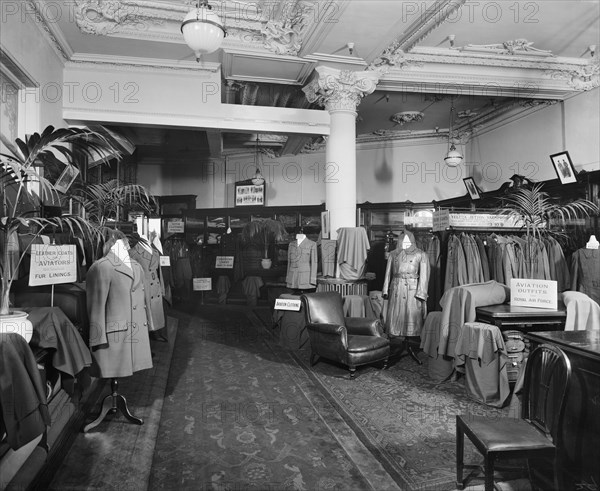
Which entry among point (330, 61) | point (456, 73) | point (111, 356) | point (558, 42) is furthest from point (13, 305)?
point (558, 42)

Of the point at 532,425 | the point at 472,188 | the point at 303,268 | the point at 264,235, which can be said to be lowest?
the point at 532,425

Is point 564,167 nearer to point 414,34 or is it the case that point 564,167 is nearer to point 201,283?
point 414,34

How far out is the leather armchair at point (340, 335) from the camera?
4.77m

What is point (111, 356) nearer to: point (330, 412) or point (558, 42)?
point (330, 412)

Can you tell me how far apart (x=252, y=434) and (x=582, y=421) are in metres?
2.16

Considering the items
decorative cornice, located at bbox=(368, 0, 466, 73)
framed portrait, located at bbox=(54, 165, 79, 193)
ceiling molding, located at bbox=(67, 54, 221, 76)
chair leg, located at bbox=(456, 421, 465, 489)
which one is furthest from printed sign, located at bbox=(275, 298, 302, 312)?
decorative cornice, located at bbox=(368, 0, 466, 73)

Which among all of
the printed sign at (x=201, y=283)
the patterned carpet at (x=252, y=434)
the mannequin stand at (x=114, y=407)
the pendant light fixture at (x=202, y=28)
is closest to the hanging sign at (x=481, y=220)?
the patterned carpet at (x=252, y=434)

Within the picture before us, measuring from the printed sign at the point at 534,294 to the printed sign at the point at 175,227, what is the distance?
846 centimetres

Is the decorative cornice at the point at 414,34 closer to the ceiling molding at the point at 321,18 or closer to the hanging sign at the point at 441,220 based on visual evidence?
the ceiling molding at the point at 321,18

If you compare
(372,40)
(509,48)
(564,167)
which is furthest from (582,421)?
(564,167)

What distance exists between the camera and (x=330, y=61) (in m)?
6.18

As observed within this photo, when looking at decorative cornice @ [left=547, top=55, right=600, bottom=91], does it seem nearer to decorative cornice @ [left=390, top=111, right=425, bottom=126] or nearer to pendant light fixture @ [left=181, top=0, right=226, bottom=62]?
decorative cornice @ [left=390, top=111, right=425, bottom=126]

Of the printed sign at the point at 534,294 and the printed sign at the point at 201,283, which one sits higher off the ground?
the printed sign at the point at 534,294

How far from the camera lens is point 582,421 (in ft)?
7.67
